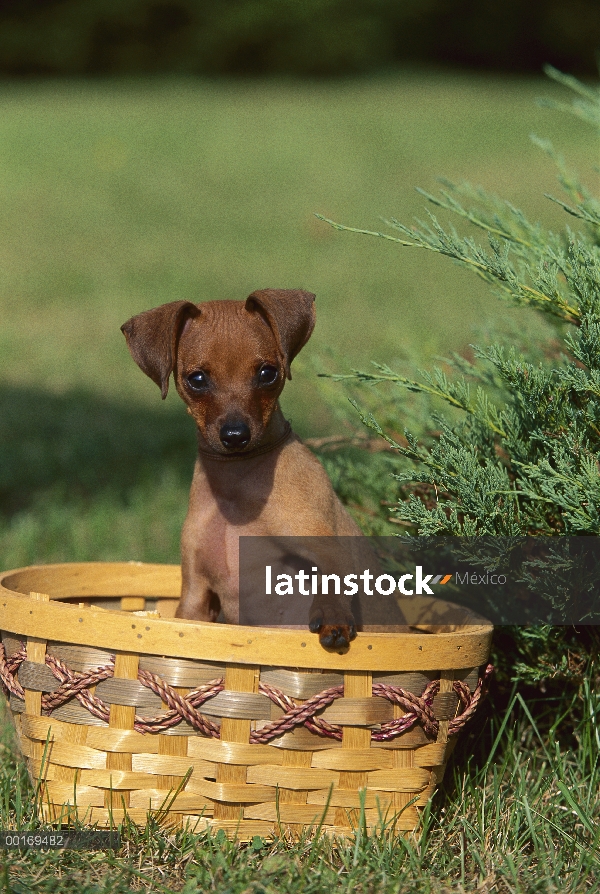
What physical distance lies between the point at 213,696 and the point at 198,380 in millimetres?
795

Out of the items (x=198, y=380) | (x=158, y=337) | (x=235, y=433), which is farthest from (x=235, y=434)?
(x=158, y=337)

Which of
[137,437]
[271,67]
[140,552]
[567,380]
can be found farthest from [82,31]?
[567,380]

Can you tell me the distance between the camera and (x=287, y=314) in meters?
2.82

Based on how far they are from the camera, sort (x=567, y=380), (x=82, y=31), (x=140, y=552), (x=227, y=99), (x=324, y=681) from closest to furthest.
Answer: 1. (x=324, y=681)
2. (x=567, y=380)
3. (x=140, y=552)
4. (x=227, y=99)
5. (x=82, y=31)

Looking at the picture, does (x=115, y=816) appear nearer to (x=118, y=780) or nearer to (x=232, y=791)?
(x=118, y=780)

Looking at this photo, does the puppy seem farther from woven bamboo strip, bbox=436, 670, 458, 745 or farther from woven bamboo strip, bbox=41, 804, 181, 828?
woven bamboo strip, bbox=41, 804, 181, 828

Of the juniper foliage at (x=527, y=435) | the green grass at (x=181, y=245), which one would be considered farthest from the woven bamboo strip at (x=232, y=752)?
the green grass at (x=181, y=245)

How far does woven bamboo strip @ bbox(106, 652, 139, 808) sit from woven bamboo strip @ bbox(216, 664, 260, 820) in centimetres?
19

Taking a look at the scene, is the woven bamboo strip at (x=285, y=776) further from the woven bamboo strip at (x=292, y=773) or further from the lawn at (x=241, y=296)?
the lawn at (x=241, y=296)

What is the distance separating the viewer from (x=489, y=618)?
313cm

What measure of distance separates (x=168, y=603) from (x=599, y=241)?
1729 mm

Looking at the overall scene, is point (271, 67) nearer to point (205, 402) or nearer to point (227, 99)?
point (227, 99)

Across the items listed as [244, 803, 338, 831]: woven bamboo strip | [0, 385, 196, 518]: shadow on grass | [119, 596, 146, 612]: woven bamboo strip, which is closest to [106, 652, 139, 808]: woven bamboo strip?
[244, 803, 338, 831]: woven bamboo strip

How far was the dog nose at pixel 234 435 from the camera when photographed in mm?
2666
